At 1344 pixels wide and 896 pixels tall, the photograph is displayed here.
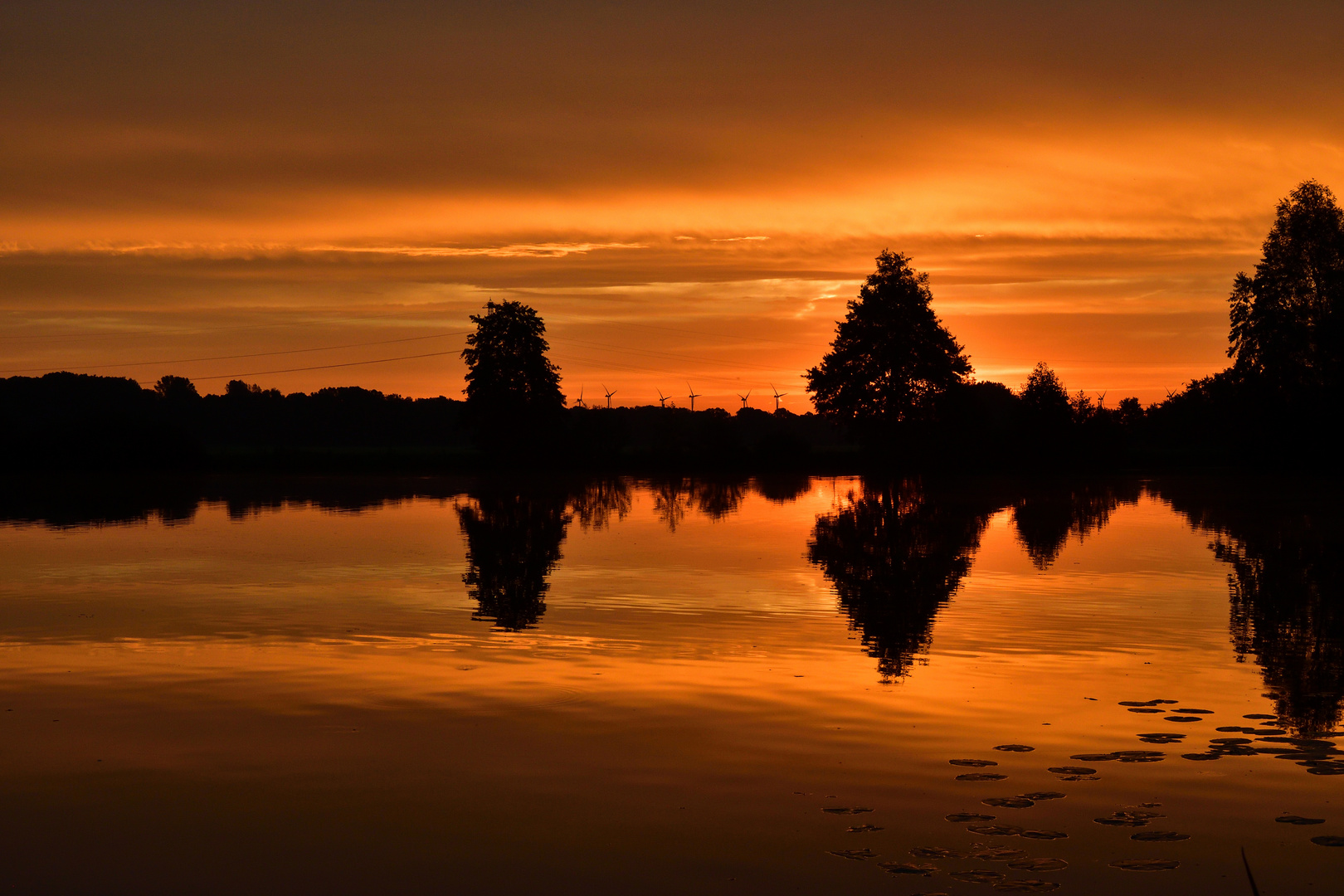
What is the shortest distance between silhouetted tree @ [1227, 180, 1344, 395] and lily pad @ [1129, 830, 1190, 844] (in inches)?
2431

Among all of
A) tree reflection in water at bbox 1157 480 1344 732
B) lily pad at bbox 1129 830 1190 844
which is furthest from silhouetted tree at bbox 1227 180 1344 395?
lily pad at bbox 1129 830 1190 844

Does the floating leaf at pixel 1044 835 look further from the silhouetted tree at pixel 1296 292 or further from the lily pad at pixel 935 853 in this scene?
the silhouetted tree at pixel 1296 292

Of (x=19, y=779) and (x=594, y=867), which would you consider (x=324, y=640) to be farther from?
(x=594, y=867)

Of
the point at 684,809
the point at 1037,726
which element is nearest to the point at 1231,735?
the point at 1037,726

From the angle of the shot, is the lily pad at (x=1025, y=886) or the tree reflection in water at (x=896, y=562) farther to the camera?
the tree reflection in water at (x=896, y=562)

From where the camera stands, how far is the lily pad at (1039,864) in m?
6.82

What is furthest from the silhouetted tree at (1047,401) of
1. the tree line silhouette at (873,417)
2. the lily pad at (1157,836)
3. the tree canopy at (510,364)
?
the lily pad at (1157,836)

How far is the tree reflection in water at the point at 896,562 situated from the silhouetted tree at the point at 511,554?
5004 millimetres

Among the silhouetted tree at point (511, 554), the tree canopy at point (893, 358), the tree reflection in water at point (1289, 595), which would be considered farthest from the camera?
the tree canopy at point (893, 358)

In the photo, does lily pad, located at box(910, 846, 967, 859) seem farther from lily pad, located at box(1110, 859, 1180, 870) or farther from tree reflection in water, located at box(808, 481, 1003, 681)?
tree reflection in water, located at box(808, 481, 1003, 681)

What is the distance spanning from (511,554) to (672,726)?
16317 millimetres

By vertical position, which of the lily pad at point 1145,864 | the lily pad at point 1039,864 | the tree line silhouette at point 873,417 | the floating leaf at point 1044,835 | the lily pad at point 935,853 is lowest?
the lily pad at point 935,853

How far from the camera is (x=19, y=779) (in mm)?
8891

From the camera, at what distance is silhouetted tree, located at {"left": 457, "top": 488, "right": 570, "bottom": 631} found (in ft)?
59.0
